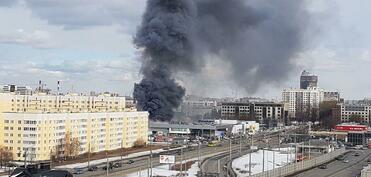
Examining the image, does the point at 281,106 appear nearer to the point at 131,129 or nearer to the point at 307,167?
the point at 131,129

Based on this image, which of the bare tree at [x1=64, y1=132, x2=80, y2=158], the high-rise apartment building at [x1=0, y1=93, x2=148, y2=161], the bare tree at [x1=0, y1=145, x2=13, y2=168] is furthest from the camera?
the bare tree at [x1=64, y1=132, x2=80, y2=158]

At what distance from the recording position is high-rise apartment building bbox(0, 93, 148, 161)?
3241 centimetres

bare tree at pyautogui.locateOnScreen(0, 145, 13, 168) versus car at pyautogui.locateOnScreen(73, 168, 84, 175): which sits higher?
bare tree at pyautogui.locateOnScreen(0, 145, 13, 168)

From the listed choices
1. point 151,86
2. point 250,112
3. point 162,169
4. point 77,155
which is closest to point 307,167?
point 162,169

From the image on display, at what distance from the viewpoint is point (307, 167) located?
106ft

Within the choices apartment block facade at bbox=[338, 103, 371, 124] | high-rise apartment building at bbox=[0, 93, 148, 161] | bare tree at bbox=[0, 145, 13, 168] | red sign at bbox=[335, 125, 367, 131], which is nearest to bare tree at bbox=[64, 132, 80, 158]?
high-rise apartment building at bbox=[0, 93, 148, 161]

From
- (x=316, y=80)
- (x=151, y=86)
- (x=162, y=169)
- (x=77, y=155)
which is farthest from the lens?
(x=316, y=80)

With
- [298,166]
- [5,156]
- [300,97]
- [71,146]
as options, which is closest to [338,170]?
[298,166]

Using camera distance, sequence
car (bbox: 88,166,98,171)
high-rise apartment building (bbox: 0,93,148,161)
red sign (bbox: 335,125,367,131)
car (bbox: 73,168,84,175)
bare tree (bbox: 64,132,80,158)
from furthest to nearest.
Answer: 1. red sign (bbox: 335,125,367,131)
2. bare tree (bbox: 64,132,80,158)
3. high-rise apartment building (bbox: 0,93,148,161)
4. car (bbox: 88,166,98,171)
5. car (bbox: 73,168,84,175)

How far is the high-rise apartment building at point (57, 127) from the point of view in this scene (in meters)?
32.4

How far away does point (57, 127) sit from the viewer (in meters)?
34.2

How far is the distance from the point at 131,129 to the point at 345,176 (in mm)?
19899

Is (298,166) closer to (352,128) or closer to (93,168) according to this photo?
(93,168)

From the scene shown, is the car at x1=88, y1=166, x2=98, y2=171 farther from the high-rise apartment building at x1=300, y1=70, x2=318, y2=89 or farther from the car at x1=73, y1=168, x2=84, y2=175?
the high-rise apartment building at x1=300, y1=70, x2=318, y2=89
